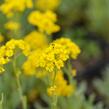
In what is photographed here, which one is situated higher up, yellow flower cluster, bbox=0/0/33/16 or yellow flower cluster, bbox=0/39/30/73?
yellow flower cluster, bbox=0/0/33/16

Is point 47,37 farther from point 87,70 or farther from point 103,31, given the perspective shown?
point 103,31

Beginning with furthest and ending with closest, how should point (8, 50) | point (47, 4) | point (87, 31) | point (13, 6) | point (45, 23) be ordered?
point (87, 31)
point (47, 4)
point (13, 6)
point (45, 23)
point (8, 50)

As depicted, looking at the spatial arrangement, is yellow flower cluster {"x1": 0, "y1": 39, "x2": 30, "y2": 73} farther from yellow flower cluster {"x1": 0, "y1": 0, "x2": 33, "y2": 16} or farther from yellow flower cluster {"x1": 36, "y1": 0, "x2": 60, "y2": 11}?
yellow flower cluster {"x1": 36, "y1": 0, "x2": 60, "y2": 11}

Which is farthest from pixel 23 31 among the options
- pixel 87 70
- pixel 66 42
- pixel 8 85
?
pixel 66 42

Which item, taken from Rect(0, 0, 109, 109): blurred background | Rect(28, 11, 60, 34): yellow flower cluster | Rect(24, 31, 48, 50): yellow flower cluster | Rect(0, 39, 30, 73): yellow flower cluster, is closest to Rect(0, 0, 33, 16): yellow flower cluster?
Rect(28, 11, 60, 34): yellow flower cluster

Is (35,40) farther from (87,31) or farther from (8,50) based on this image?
(87,31)

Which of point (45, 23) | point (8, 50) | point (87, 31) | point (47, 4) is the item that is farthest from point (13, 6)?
point (87, 31)

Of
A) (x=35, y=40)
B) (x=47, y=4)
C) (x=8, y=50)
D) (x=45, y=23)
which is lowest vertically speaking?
(x=8, y=50)

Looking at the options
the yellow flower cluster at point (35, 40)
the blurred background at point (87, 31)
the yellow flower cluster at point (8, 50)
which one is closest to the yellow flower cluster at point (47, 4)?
the blurred background at point (87, 31)
